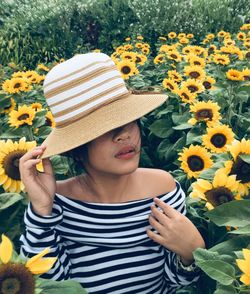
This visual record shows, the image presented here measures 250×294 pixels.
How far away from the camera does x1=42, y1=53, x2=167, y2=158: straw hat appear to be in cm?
114

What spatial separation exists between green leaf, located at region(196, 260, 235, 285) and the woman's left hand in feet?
0.95

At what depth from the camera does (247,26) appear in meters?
4.95

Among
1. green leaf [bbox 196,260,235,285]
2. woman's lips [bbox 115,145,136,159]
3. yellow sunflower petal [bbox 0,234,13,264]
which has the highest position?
yellow sunflower petal [bbox 0,234,13,264]

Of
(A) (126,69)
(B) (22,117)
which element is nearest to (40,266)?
(B) (22,117)

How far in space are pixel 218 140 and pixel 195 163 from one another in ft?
0.58

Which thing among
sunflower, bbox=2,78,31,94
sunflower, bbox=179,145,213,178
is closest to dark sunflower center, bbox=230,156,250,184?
sunflower, bbox=179,145,213,178

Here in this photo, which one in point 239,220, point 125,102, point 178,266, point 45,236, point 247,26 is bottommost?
point 247,26

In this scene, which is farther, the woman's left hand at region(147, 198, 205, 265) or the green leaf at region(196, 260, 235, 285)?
the woman's left hand at region(147, 198, 205, 265)

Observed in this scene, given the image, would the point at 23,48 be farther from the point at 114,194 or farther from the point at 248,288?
the point at 248,288

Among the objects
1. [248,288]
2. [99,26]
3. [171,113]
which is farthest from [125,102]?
[99,26]

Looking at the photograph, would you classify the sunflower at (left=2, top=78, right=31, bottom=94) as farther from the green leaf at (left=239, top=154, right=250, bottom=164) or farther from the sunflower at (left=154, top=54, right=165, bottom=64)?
the green leaf at (left=239, top=154, right=250, bottom=164)

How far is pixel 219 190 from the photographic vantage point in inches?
47.7

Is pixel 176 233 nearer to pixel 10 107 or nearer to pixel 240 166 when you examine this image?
pixel 240 166

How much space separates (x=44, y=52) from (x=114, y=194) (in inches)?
218
